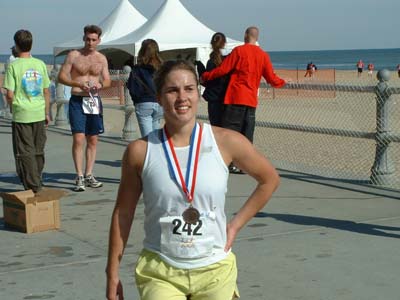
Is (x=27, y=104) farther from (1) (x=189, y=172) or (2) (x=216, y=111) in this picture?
(1) (x=189, y=172)

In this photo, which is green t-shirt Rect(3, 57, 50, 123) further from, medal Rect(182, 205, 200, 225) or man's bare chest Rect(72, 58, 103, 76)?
medal Rect(182, 205, 200, 225)

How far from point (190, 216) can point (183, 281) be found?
10.2 inches

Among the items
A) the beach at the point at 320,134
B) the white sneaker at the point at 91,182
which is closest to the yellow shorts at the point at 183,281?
the white sneaker at the point at 91,182

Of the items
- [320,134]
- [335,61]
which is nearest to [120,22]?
[320,134]

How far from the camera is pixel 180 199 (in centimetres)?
324

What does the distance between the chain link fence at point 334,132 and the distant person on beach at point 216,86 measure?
117 cm

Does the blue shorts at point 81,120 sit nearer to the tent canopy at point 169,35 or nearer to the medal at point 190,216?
the medal at point 190,216

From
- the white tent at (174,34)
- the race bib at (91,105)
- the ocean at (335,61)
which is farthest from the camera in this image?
the ocean at (335,61)

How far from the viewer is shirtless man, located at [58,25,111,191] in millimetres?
8750

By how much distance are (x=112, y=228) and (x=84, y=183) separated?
5.98 m

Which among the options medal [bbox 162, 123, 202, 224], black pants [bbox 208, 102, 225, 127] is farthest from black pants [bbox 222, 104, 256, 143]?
medal [bbox 162, 123, 202, 224]

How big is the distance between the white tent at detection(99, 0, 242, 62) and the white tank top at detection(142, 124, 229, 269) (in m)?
28.0

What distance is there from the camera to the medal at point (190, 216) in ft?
10.6

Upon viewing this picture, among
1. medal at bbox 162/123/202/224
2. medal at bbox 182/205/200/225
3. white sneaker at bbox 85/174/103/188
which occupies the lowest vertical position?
white sneaker at bbox 85/174/103/188
